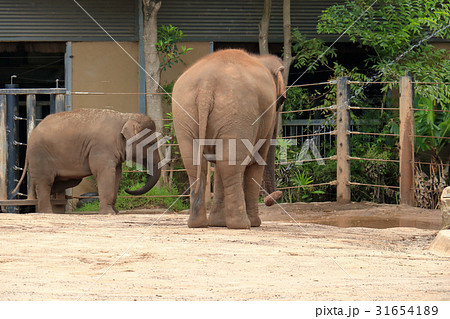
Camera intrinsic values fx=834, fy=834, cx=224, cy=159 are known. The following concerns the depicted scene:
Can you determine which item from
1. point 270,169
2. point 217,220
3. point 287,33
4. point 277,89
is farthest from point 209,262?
point 287,33

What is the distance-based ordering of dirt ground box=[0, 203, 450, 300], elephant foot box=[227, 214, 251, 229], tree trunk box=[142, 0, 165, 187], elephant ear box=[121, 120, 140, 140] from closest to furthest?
dirt ground box=[0, 203, 450, 300]
elephant foot box=[227, 214, 251, 229]
elephant ear box=[121, 120, 140, 140]
tree trunk box=[142, 0, 165, 187]

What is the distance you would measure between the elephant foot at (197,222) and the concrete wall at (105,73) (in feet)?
21.8

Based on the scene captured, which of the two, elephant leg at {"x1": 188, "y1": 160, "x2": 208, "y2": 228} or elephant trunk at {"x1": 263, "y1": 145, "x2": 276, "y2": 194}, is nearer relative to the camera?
elephant leg at {"x1": 188, "y1": 160, "x2": 208, "y2": 228}

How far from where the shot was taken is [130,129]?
37.4 feet

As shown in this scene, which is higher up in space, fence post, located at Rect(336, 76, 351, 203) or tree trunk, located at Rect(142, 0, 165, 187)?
tree trunk, located at Rect(142, 0, 165, 187)

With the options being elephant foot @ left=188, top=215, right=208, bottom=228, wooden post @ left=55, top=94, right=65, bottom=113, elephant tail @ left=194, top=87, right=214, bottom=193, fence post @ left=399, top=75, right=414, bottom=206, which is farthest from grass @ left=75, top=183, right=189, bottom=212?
elephant tail @ left=194, top=87, right=214, bottom=193

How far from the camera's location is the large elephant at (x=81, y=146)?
11414 mm

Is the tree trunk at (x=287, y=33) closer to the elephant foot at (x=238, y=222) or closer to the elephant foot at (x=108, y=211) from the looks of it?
the elephant foot at (x=108, y=211)

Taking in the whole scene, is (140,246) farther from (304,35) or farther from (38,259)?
(304,35)

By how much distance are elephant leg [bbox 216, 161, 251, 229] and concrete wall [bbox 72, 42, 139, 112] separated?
677 cm

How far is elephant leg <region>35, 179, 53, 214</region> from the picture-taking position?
11.5 metres

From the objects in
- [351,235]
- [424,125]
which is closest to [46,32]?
[424,125]

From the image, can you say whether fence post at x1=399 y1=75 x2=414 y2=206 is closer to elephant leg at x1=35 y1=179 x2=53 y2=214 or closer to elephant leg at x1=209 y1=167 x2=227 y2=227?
elephant leg at x1=209 y1=167 x2=227 y2=227

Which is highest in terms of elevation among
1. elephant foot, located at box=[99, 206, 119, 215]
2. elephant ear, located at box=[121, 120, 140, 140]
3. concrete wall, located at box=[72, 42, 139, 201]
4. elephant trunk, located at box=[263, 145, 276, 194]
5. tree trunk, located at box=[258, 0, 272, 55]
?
tree trunk, located at box=[258, 0, 272, 55]
